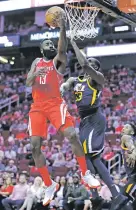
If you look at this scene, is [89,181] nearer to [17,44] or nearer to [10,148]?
[10,148]

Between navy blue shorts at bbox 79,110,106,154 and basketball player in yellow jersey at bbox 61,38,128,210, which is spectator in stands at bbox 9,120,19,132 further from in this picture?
navy blue shorts at bbox 79,110,106,154

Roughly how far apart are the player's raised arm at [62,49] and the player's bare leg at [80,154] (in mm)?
876

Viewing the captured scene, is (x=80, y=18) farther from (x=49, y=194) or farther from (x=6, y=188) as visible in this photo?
(x=6, y=188)

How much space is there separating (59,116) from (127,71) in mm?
15448

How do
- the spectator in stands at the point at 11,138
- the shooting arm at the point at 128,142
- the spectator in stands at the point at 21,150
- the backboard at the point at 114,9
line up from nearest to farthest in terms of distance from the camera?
the shooting arm at the point at 128,142
the backboard at the point at 114,9
the spectator in stands at the point at 21,150
the spectator in stands at the point at 11,138

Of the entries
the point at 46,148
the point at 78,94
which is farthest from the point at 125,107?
the point at 78,94

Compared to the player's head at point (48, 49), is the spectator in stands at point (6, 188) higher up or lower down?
lower down

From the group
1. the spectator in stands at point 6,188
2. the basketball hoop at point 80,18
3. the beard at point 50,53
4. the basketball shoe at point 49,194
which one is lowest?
the spectator in stands at point 6,188

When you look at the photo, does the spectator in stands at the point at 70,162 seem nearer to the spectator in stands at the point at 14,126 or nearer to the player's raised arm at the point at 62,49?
the spectator in stands at the point at 14,126

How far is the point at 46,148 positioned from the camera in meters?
15.4

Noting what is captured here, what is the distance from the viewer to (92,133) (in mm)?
6734

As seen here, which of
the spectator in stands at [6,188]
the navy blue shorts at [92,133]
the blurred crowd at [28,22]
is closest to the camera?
the navy blue shorts at [92,133]

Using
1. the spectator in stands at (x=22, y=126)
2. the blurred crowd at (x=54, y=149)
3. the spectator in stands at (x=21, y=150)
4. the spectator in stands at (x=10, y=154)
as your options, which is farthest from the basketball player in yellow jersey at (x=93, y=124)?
the spectator in stands at (x=22, y=126)

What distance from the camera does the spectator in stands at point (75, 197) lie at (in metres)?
10.6
